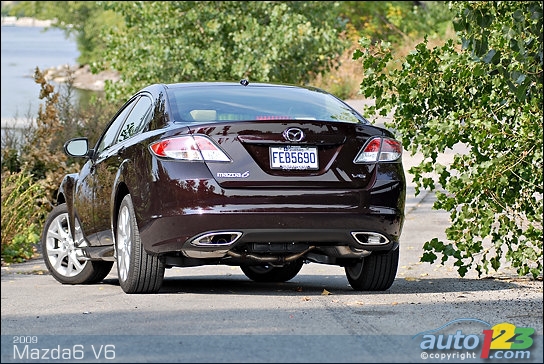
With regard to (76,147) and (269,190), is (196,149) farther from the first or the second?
(76,147)

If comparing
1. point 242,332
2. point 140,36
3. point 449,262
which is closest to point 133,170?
point 242,332

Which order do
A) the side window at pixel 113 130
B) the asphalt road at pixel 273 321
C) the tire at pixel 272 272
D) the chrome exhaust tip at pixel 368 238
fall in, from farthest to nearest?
the tire at pixel 272 272 → the side window at pixel 113 130 → the chrome exhaust tip at pixel 368 238 → the asphalt road at pixel 273 321

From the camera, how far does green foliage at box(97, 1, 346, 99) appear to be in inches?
1031

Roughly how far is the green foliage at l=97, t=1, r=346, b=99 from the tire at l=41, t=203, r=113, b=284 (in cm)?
1489

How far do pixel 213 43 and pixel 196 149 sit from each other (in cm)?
1856

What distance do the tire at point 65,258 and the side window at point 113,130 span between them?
0.76 metres

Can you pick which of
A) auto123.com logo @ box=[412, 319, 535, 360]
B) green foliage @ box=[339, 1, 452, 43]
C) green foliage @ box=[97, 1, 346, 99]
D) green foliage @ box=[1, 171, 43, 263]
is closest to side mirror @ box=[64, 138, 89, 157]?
green foliage @ box=[1, 171, 43, 263]

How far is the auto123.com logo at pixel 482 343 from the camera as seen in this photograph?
633cm

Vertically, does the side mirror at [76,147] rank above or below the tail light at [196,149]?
below

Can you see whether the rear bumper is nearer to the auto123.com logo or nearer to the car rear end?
the car rear end

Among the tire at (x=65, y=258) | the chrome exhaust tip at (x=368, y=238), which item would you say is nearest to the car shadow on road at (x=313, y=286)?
the tire at (x=65, y=258)

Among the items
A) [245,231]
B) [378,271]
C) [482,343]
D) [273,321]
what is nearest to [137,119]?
[245,231]

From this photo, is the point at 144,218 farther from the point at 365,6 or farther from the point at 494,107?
the point at 365,6

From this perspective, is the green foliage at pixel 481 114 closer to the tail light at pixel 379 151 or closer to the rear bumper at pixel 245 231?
the tail light at pixel 379 151
